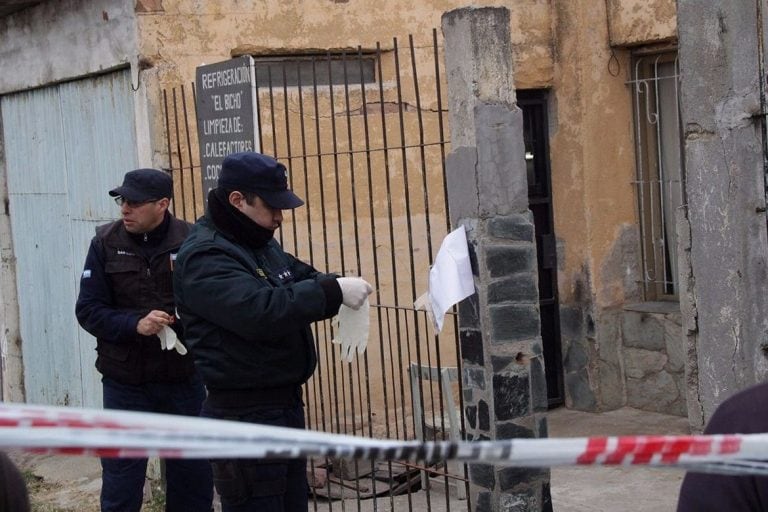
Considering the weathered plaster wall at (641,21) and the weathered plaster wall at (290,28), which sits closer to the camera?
the weathered plaster wall at (290,28)

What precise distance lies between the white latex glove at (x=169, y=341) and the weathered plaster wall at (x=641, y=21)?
3.86 metres

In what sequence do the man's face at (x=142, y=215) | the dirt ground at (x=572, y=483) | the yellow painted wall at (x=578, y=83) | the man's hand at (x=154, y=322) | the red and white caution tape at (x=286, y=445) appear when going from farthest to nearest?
1. the yellow painted wall at (x=578, y=83)
2. the dirt ground at (x=572, y=483)
3. the man's face at (x=142, y=215)
4. the man's hand at (x=154, y=322)
5. the red and white caution tape at (x=286, y=445)

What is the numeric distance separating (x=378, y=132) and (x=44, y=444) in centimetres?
607

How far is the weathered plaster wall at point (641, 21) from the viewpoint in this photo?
7754 mm

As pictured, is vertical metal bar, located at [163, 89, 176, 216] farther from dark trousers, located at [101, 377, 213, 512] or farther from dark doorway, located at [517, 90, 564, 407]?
dark doorway, located at [517, 90, 564, 407]

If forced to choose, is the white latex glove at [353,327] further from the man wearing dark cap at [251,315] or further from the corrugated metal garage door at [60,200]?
the corrugated metal garage door at [60,200]

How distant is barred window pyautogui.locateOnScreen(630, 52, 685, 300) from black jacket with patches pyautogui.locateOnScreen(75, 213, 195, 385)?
3.73 metres

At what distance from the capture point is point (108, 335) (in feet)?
18.2

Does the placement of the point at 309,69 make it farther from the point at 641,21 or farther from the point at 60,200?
the point at 641,21

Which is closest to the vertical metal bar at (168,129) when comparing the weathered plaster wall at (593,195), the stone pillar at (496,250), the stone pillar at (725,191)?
→ the stone pillar at (496,250)

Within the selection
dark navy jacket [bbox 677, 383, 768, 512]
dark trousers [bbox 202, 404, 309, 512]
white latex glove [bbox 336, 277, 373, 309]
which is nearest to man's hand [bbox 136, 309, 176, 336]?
dark trousers [bbox 202, 404, 309, 512]

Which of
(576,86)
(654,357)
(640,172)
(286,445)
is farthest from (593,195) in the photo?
(286,445)

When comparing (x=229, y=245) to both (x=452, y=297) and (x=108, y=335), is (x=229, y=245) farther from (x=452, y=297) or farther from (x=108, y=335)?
(x=108, y=335)

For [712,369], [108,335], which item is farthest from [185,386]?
[712,369]
